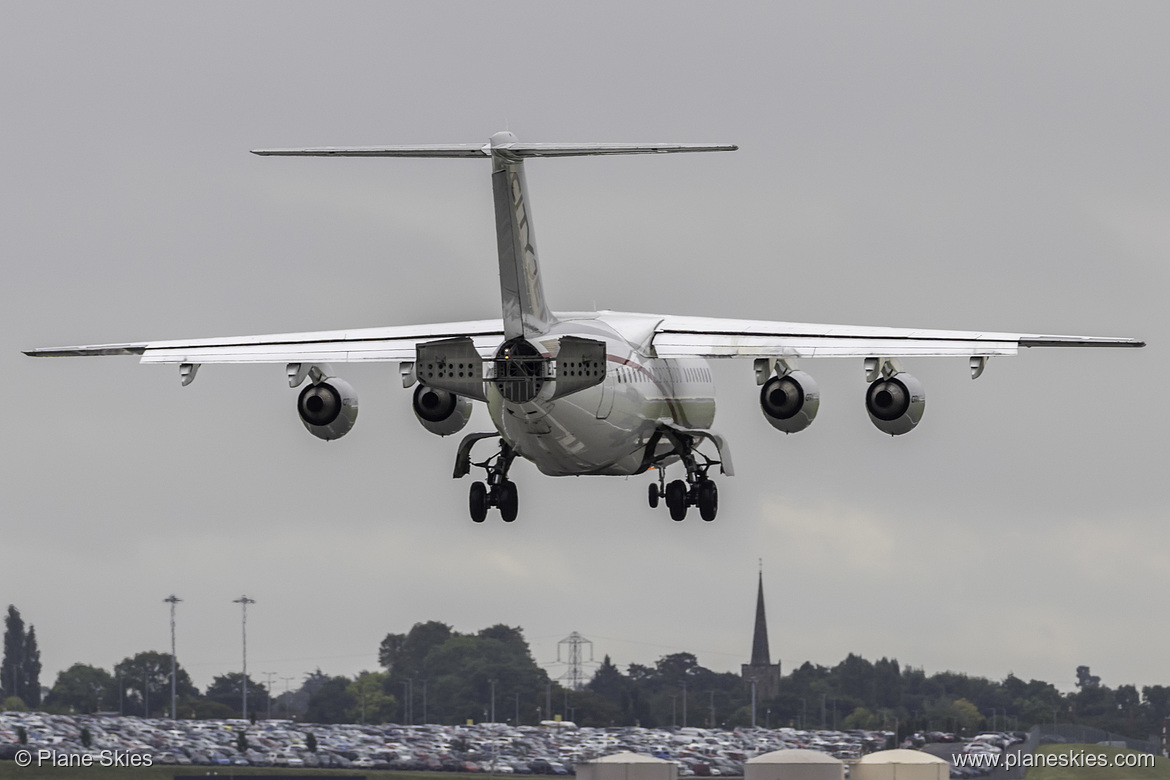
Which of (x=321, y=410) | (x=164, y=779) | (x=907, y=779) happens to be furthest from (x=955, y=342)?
(x=164, y=779)

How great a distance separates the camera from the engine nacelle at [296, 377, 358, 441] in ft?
110

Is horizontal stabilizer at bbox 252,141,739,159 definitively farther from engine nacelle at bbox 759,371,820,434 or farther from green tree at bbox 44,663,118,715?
green tree at bbox 44,663,118,715

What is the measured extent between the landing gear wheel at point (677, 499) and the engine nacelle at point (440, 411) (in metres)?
3.76

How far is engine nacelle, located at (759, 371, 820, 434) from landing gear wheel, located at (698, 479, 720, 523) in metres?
2.33

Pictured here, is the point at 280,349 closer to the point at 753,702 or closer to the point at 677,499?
the point at 677,499

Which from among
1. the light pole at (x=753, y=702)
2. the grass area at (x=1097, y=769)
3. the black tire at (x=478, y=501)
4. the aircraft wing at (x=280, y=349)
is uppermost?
the aircraft wing at (x=280, y=349)

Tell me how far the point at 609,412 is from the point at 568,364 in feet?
8.28

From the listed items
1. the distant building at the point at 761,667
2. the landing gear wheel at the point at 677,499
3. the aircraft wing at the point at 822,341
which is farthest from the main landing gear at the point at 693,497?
the distant building at the point at 761,667

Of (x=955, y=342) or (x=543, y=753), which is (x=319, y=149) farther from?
(x=543, y=753)

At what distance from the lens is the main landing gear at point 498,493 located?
116ft

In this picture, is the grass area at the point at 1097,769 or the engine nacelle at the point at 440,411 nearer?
the engine nacelle at the point at 440,411

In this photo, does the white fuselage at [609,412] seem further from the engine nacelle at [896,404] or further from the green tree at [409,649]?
the green tree at [409,649]

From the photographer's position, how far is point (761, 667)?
6862cm

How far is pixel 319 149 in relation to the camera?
90.8ft
